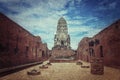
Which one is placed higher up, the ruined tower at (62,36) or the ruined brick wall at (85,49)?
the ruined tower at (62,36)

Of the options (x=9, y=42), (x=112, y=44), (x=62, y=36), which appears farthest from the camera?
(x=62, y=36)

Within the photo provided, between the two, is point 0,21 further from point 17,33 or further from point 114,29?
point 114,29

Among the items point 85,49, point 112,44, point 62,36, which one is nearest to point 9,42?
point 112,44

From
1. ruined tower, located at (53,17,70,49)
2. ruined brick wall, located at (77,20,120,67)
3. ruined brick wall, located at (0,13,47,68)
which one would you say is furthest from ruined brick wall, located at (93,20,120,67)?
ruined tower, located at (53,17,70,49)

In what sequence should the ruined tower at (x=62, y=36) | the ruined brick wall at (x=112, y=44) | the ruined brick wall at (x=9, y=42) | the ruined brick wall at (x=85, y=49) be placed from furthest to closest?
the ruined tower at (x=62, y=36) < the ruined brick wall at (x=85, y=49) < the ruined brick wall at (x=112, y=44) < the ruined brick wall at (x=9, y=42)

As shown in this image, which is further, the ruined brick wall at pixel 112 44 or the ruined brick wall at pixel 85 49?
the ruined brick wall at pixel 85 49

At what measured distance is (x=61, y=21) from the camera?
48.0m

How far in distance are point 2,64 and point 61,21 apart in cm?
4053

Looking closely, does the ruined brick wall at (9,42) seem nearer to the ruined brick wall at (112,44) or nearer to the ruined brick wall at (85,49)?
the ruined brick wall at (112,44)

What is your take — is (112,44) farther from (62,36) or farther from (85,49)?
(62,36)

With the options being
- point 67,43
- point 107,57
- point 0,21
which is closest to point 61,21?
point 67,43

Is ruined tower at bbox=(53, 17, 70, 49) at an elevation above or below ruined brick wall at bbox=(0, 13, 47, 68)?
above

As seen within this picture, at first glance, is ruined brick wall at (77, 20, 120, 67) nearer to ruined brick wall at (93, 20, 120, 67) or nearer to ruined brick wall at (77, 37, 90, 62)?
ruined brick wall at (93, 20, 120, 67)

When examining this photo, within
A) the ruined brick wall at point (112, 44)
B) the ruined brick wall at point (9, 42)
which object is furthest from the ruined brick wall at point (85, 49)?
the ruined brick wall at point (9, 42)
